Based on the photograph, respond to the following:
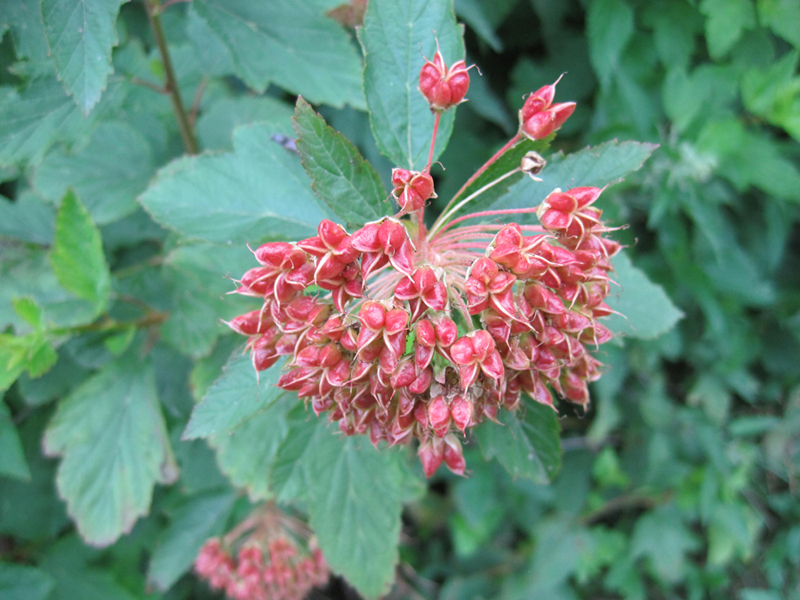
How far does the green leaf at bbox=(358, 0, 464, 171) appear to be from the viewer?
126cm

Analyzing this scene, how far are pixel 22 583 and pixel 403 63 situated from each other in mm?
2578

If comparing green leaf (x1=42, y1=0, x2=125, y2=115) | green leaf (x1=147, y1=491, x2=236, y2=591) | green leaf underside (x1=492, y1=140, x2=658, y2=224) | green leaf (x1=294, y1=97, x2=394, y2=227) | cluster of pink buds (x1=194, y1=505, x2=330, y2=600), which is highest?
green leaf (x1=42, y1=0, x2=125, y2=115)

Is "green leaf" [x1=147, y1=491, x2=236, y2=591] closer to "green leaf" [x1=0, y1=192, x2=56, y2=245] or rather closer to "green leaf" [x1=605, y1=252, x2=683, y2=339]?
"green leaf" [x1=0, y1=192, x2=56, y2=245]

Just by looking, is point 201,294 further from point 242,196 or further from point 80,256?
point 242,196

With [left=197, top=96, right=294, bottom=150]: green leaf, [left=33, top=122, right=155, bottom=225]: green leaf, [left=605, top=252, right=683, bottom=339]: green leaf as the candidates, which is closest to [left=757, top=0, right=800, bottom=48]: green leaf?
[left=605, top=252, right=683, bottom=339]: green leaf

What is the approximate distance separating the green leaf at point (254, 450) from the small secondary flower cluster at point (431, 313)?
0.75 m

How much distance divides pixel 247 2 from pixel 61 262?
107 cm

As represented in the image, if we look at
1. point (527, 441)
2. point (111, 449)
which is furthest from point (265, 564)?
point (527, 441)

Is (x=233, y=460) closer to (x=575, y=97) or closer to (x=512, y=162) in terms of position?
(x=512, y=162)

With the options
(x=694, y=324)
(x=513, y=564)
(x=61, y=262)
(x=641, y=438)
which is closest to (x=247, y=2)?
(x=61, y=262)

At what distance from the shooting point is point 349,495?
154cm

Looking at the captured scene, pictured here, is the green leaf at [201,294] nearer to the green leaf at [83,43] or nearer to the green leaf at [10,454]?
the green leaf at [83,43]

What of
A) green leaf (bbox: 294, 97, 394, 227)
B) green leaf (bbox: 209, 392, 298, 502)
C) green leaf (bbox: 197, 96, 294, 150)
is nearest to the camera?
green leaf (bbox: 294, 97, 394, 227)

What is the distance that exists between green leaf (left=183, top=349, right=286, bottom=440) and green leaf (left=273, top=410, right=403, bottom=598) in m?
0.33
